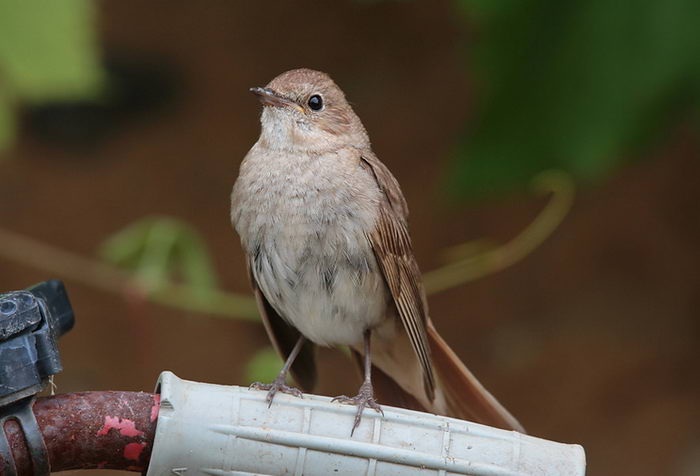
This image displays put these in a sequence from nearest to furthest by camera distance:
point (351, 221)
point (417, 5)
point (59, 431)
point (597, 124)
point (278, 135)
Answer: point (59, 431), point (351, 221), point (278, 135), point (597, 124), point (417, 5)

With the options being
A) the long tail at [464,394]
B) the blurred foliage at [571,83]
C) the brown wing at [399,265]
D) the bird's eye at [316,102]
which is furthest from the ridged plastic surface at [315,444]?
the blurred foliage at [571,83]

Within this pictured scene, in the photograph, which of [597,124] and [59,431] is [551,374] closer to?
[597,124]

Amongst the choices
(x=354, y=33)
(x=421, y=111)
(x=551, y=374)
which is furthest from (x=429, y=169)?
(x=551, y=374)

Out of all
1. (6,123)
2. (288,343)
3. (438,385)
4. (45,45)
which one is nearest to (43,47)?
(45,45)

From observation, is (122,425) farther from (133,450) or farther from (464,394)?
(464,394)

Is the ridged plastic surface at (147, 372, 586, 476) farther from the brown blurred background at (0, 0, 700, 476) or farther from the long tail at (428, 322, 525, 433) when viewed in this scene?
the brown blurred background at (0, 0, 700, 476)

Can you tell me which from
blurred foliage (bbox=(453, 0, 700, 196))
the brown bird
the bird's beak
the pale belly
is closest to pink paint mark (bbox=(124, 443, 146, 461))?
the brown bird
